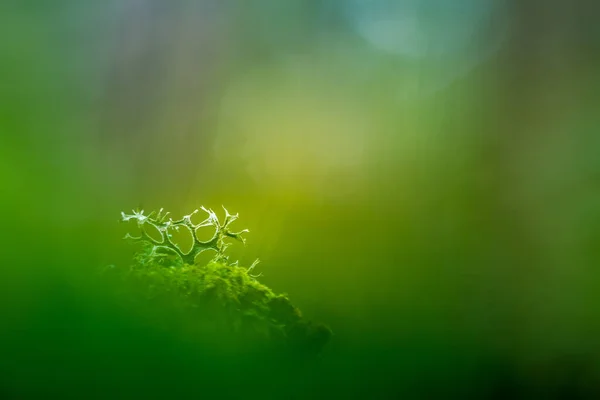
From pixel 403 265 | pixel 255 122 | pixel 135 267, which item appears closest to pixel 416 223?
pixel 403 265

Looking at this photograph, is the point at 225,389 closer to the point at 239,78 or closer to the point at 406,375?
the point at 406,375

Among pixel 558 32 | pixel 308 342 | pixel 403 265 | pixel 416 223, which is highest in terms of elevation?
pixel 558 32

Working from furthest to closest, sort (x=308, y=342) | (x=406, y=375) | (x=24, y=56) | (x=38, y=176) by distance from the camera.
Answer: (x=24, y=56) → (x=38, y=176) → (x=406, y=375) → (x=308, y=342)

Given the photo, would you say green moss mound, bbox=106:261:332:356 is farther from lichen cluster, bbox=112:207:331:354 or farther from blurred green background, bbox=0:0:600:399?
blurred green background, bbox=0:0:600:399

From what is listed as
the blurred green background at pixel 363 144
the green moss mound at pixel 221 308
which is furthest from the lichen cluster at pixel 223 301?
the blurred green background at pixel 363 144

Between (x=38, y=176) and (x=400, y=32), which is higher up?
(x=400, y=32)

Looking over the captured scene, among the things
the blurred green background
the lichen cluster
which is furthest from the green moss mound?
the blurred green background

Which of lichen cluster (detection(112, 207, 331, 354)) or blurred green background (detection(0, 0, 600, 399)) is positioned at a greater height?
blurred green background (detection(0, 0, 600, 399))

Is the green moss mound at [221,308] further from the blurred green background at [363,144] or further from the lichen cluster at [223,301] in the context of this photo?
the blurred green background at [363,144]
